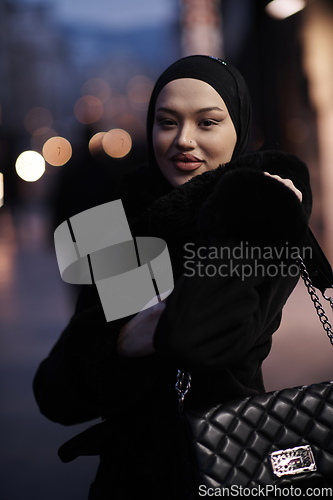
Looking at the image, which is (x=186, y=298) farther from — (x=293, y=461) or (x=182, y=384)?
(x=293, y=461)

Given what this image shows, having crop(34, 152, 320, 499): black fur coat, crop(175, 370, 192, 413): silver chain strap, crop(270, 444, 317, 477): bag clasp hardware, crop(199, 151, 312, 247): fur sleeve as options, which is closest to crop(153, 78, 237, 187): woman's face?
crop(34, 152, 320, 499): black fur coat

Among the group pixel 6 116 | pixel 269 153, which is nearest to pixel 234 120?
pixel 269 153

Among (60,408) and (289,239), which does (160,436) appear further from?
(289,239)

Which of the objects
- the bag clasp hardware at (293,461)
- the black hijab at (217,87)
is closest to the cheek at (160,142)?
the black hijab at (217,87)

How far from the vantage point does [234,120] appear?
1.22 meters

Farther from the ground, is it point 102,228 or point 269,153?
point 269,153

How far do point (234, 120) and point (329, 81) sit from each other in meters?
5.91

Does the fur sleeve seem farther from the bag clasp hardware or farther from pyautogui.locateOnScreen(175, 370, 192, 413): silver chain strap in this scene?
the bag clasp hardware

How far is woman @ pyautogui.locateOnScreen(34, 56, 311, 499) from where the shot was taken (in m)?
0.71

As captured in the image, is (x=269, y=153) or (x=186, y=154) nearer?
(x=269, y=153)

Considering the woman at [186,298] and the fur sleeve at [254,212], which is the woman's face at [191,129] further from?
the fur sleeve at [254,212]

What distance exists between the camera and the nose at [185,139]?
1115mm

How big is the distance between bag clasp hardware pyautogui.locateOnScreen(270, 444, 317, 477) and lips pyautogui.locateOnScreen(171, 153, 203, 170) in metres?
0.68

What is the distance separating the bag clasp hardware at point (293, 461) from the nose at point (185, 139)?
2.36 feet
